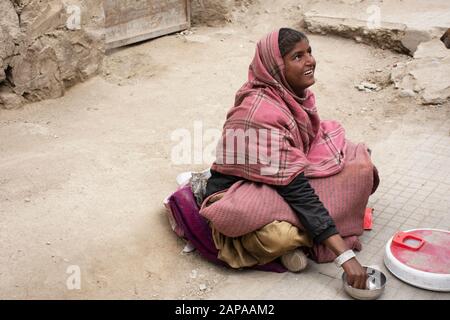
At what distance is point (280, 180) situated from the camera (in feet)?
10.0

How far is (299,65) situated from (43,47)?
3.06 m

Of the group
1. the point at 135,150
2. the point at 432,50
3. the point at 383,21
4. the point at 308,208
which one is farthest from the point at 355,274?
the point at 383,21

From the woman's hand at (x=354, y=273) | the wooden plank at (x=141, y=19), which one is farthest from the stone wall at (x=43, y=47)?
the woman's hand at (x=354, y=273)

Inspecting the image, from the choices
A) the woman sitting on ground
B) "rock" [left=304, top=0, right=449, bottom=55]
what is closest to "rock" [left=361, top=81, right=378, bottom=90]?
"rock" [left=304, top=0, right=449, bottom=55]

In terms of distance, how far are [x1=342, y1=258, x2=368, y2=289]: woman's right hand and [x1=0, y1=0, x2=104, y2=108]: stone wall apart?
359 cm

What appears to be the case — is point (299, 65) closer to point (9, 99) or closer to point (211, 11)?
point (9, 99)

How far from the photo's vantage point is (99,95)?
5742mm

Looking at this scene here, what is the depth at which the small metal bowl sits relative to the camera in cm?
294

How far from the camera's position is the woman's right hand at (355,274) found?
2.91 metres

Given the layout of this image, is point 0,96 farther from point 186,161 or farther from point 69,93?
point 186,161

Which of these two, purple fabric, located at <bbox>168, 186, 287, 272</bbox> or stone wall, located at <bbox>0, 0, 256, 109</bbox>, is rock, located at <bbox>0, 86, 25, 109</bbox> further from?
purple fabric, located at <bbox>168, 186, 287, 272</bbox>

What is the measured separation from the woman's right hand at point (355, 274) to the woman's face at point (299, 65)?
98 centimetres

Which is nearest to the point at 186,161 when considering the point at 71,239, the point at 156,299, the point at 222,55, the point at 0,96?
the point at 71,239

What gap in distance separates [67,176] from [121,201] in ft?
1.67
